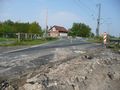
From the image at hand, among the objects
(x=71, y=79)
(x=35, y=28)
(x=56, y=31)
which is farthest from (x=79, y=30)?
(x=71, y=79)

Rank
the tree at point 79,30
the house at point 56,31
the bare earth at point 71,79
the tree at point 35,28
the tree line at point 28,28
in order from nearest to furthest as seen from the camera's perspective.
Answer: the bare earth at point 71,79
the tree line at point 28,28
the tree at point 35,28
the tree at point 79,30
the house at point 56,31

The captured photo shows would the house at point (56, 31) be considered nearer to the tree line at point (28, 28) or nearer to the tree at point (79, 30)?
the tree line at point (28, 28)

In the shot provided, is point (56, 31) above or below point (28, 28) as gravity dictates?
below

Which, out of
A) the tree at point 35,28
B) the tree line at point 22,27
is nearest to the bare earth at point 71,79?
the tree line at point 22,27

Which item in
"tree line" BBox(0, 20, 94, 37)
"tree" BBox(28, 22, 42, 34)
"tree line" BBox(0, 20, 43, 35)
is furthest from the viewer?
"tree" BBox(28, 22, 42, 34)

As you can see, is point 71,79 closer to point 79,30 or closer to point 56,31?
point 79,30

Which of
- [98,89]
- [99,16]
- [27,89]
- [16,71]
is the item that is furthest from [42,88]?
[99,16]

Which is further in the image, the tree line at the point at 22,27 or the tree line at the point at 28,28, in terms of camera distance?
the tree line at the point at 22,27

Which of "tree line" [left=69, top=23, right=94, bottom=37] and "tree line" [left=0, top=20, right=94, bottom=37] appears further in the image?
"tree line" [left=69, top=23, right=94, bottom=37]

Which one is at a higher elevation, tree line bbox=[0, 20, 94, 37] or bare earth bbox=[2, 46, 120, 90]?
tree line bbox=[0, 20, 94, 37]

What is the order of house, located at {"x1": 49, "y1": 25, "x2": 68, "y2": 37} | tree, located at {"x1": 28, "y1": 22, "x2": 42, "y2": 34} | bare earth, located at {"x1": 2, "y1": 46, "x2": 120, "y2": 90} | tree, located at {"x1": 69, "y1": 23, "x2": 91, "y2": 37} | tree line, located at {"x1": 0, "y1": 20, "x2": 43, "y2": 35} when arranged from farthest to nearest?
house, located at {"x1": 49, "y1": 25, "x2": 68, "y2": 37} → tree, located at {"x1": 69, "y1": 23, "x2": 91, "y2": 37} → tree, located at {"x1": 28, "y1": 22, "x2": 42, "y2": 34} → tree line, located at {"x1": 0, "y1": 20, "x2": 43, "y2": 35} → bare earth, located at {"x1": 2, "y1": 46, "x2": 120, "y2": 90}

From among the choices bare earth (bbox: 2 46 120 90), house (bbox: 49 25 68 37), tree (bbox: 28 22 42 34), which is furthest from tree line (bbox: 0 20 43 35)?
bare earth (bbox: 2 46 120 90)

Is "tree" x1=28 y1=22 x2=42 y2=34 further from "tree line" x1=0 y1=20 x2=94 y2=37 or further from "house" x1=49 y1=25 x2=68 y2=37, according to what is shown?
"house" x1=49 y1=25 x2=68 y2=37

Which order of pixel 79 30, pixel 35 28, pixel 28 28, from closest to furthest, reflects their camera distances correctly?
pixel 35 28, pixel 28 28, pixel 79 30
